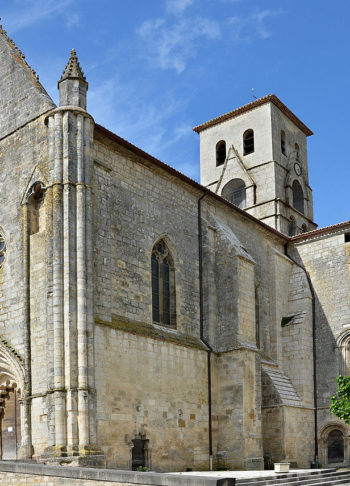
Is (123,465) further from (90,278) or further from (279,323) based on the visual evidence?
(279,323)

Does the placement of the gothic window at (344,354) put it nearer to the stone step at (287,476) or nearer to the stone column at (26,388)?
the stone step at (287,476)

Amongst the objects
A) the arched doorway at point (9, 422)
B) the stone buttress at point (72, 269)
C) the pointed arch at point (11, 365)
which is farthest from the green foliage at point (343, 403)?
the pointed arch at point (11, 365)

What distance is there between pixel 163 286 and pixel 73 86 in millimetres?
6430

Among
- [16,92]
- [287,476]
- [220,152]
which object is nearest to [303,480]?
[287,476]

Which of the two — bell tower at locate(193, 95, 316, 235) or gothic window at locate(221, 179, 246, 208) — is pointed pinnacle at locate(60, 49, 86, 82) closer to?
bell tower at locate(193, 95, 316, 235)

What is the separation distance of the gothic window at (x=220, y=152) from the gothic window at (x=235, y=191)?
1.75m

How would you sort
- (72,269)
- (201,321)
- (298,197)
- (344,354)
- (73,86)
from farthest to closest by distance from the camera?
(298,197) < (344,354) < (201,321) < (73,86) < (72,269)

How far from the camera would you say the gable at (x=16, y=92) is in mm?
18156

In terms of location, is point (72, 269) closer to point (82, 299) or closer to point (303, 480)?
point (82, 299)

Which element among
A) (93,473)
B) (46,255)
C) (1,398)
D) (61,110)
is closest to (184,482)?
(93,473)

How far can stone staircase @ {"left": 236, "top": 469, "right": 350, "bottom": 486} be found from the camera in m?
15.0

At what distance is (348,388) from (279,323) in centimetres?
515

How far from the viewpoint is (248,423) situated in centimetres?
1972

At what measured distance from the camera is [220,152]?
122 ft
